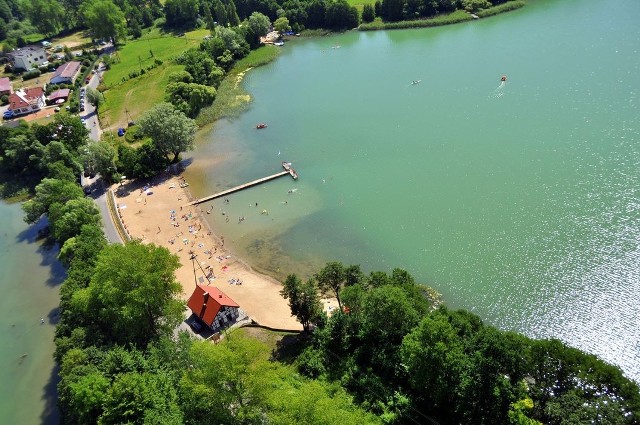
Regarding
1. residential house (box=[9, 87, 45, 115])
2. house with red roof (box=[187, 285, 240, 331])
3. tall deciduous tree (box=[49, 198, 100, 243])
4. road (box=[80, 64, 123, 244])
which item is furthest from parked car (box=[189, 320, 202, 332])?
residential house (box=[9, 87, 45, 115])

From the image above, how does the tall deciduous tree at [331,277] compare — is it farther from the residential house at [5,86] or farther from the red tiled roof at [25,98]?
the residential house at [5,86]

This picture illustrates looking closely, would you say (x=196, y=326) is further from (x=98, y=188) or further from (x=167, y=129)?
(x=167, y=129)

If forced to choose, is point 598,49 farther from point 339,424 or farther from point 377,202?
point 339,424

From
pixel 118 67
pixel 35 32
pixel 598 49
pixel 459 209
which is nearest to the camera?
pixel 459 209

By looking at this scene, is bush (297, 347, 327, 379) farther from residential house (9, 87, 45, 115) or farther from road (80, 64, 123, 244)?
residential house (9, 87, 45, 115)

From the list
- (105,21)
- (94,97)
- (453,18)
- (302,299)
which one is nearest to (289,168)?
(302,299)

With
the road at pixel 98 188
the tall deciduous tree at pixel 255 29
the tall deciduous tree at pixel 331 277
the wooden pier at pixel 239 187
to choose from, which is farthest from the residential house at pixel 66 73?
the tall deciduous tree at pixel 331 277

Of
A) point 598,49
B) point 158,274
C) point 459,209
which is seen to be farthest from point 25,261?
point 598,49
